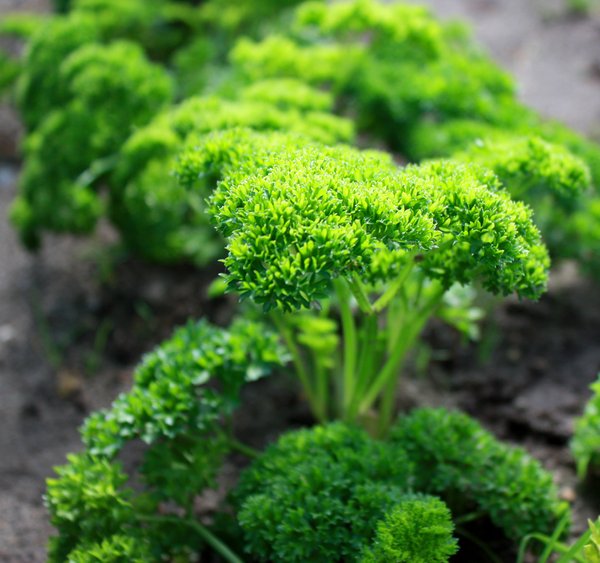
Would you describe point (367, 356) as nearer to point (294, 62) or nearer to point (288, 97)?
point (288, 97)

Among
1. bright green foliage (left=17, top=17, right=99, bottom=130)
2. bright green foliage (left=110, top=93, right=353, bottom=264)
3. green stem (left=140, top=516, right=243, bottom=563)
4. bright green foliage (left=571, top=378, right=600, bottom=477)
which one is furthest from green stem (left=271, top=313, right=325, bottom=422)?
bright green foliage (left=17, top=17, right=99, bottom=130)

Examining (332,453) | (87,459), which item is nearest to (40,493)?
(87,459)

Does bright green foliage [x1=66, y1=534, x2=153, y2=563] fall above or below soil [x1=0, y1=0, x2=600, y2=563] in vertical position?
below

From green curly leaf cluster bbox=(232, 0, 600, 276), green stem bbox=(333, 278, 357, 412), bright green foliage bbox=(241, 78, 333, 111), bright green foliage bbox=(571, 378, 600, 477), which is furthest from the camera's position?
green curly leaf cluster bbox=(232, 0, 600, 276)

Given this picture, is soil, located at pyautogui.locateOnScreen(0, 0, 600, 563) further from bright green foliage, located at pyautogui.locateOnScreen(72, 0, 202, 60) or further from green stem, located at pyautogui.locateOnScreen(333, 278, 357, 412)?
bright green foliage, located at pyautogui.locateOnScreen(72, 0, 202, 60)

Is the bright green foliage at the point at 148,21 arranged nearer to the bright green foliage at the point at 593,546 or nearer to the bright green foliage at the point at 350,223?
the bright green foliage at the point at 350,223

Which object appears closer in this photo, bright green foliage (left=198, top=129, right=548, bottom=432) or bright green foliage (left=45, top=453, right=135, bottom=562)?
bright green foliage (left=198, top=129, right=548, bottom=432)
